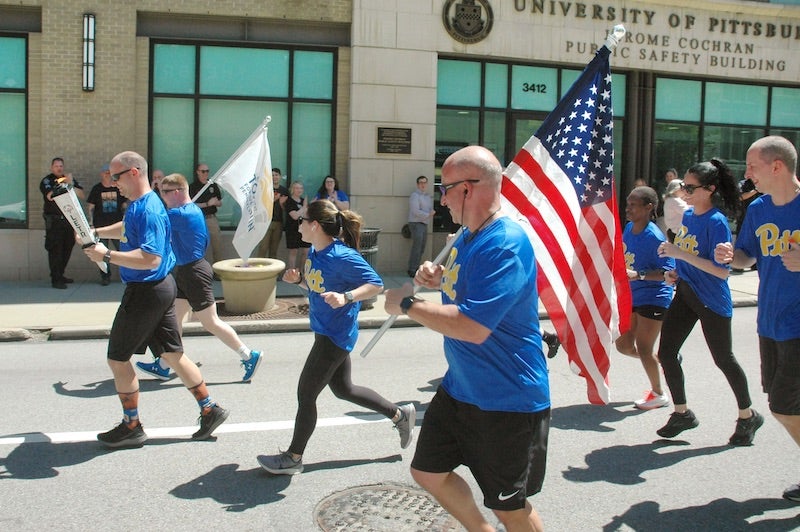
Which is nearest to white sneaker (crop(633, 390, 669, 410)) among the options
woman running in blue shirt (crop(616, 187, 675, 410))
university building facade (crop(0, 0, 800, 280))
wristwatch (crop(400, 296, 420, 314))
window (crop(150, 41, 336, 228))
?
woman running in blue shirt (crop(616, 187, 675, 410))

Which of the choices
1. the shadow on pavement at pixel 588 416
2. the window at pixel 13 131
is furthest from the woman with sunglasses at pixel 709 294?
the window at pixel 13 131

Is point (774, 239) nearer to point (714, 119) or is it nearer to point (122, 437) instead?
point (122, 437)

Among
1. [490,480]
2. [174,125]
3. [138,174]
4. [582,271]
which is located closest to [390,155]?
[174,125]

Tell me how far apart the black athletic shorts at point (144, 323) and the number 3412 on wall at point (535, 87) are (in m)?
11.5

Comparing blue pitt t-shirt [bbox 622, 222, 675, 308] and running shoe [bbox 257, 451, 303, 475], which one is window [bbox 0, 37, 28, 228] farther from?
blue pitt t-shirt [bbox 622, 222, 675, 308]

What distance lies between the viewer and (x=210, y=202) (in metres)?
13.5

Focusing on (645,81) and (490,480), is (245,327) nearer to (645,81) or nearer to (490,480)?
(490,480)

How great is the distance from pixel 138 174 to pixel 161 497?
7.26ft

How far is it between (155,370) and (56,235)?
245 inches

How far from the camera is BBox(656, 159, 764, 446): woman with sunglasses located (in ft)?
18.8

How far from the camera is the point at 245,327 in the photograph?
10.2m

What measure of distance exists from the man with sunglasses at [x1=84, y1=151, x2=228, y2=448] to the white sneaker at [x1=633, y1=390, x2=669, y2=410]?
336cm

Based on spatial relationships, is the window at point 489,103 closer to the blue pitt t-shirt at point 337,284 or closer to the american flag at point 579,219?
the blue pitt t-shirt at point 337,284

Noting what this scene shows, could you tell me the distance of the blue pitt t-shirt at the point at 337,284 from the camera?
5.21 meters
